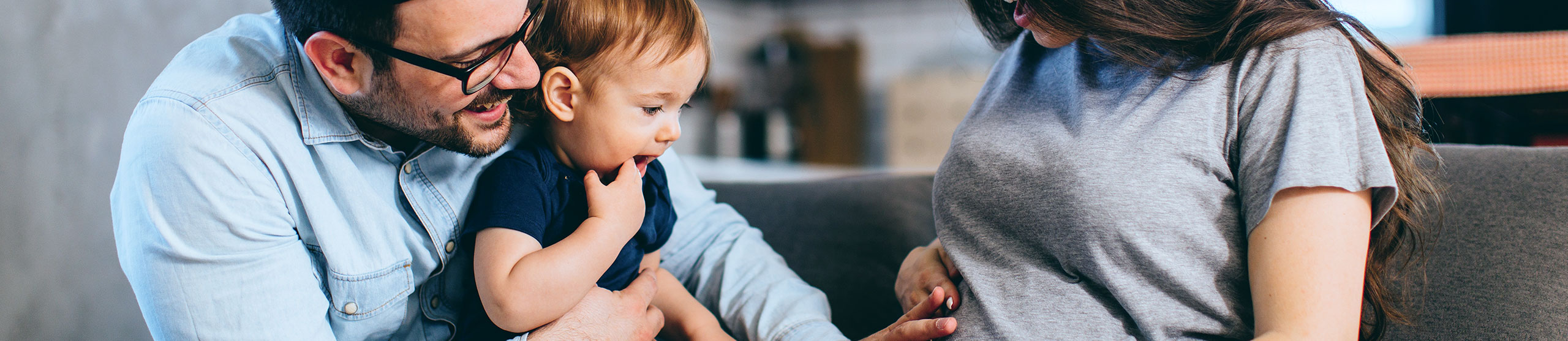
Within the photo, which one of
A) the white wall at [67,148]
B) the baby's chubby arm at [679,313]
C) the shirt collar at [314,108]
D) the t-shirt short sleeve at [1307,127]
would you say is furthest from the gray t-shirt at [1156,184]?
the white wall at [67,148]

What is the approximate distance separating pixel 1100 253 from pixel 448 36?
76 centimetres

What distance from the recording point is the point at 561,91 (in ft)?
3.24

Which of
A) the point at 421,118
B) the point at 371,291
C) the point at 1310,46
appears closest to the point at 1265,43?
the point at 1310,46

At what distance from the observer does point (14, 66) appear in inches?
41.9

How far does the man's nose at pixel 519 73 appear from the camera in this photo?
2.96 feet

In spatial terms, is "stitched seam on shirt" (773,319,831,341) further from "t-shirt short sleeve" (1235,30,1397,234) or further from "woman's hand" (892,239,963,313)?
"t-shirt short sleeve" (1235,30,1397,234)

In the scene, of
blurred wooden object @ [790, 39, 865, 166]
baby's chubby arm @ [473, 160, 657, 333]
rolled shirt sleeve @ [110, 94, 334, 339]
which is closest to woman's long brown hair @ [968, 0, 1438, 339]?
baby's chubby arm @ [473, 160, 657, 333]

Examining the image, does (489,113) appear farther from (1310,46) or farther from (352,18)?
(1310,46)

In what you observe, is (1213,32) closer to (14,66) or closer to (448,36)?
(448,36)

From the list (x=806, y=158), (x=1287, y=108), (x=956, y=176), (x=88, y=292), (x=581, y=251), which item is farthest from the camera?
(x=806, y=158)

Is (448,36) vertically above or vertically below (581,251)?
above

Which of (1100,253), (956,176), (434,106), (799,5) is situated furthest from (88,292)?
(799,5)

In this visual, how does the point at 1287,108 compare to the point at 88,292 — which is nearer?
the point at 1287,108

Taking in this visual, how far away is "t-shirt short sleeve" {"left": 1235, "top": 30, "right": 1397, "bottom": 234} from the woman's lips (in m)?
0.85
